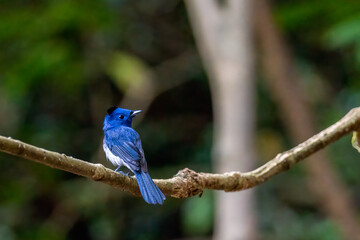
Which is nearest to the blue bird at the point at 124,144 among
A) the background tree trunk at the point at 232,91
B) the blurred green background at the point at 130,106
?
the background tree trunk at the point at 232,91

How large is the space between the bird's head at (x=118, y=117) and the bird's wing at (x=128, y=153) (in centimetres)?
15

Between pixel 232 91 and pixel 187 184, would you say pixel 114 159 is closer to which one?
pixel 187 184

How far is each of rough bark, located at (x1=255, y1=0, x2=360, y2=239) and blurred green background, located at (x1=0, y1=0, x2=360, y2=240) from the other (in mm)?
331

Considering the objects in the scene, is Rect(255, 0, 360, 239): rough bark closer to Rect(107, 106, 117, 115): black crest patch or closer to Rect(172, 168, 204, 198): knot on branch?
Rect(107, 106, 117, 115): black crest patch

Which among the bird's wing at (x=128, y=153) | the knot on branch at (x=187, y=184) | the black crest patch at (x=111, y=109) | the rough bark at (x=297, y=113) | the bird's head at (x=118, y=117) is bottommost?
the knot on branch at (x=187, y=184)

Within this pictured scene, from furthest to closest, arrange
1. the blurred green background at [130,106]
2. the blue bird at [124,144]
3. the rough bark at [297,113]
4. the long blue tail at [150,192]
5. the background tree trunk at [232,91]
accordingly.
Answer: the blurred green background at [130,106], the rough bark at [297,113], the background tree trunk at [232,91], the blue bird at [124,144], the long blue tail at [150,192]

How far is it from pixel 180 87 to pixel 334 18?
3435mm

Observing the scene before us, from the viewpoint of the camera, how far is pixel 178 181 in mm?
2180

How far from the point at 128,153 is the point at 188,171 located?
381 mm

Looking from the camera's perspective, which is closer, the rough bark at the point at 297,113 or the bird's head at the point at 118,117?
the bird's head at the point at 118,117

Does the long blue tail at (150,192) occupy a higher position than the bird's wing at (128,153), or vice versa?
the bird's wing at (128,153)

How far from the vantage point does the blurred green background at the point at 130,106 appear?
284 inches

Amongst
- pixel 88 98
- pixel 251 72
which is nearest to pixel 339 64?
pixel 251 72

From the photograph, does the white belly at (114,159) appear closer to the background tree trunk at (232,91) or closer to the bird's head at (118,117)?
the bird's head at (118,117)
